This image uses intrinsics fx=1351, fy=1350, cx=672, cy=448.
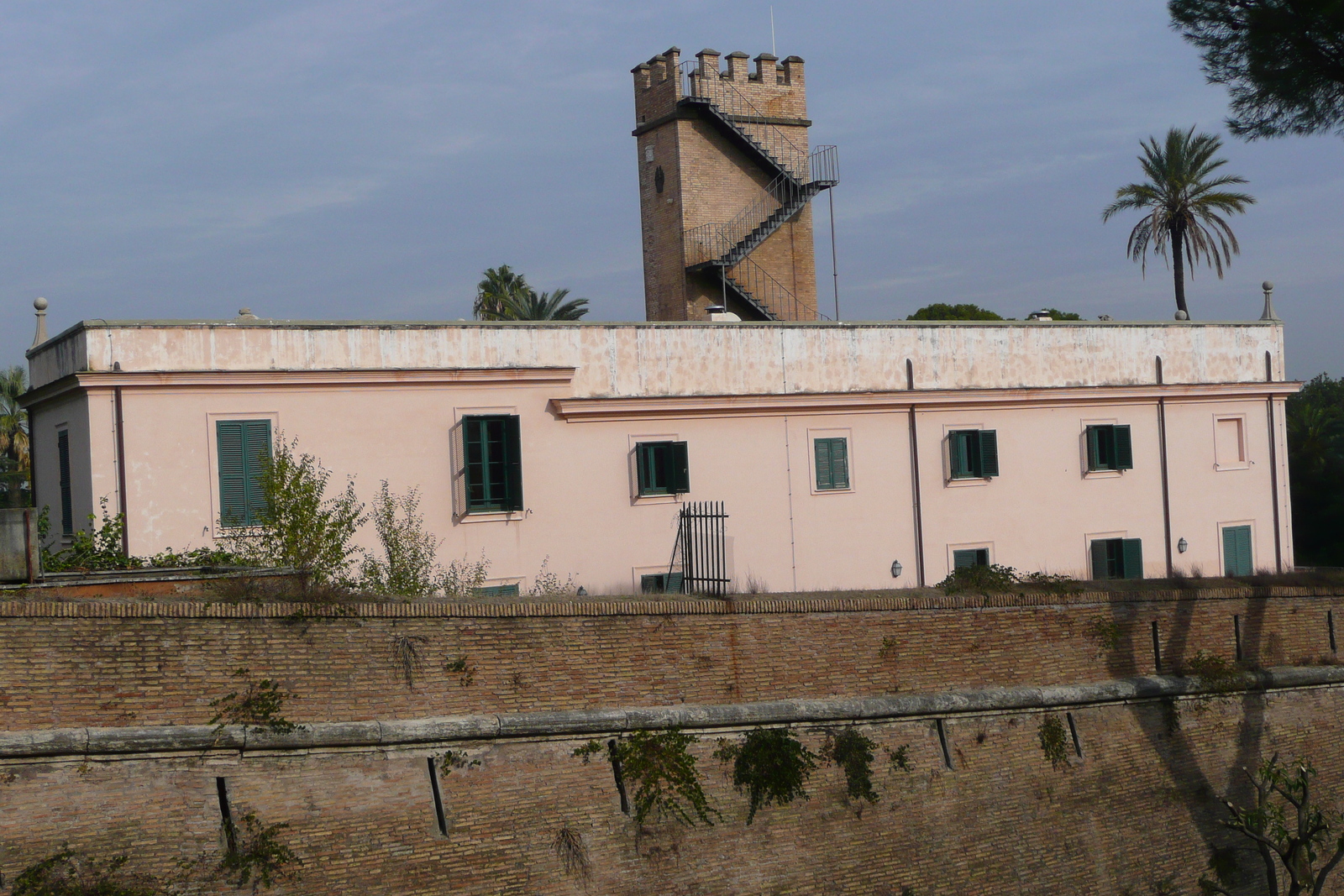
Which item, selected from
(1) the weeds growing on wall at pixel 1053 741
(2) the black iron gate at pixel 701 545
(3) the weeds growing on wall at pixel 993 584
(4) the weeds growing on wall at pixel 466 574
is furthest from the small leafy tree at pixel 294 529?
(1) the weeds growing on wall at pixel 1053 741

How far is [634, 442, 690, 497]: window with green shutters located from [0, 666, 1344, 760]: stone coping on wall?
604 centimetres

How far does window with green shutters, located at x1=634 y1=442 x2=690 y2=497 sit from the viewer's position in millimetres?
19094

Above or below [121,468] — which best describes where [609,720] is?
below

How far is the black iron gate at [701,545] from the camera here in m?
17.9

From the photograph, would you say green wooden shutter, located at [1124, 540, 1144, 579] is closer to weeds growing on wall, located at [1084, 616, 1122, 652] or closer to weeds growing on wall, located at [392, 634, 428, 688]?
weeds growing on wall, located at [1084, 616, 1122, 652]

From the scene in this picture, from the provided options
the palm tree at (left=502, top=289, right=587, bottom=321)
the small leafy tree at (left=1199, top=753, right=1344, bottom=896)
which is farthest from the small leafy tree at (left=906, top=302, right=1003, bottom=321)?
the small leafy tree at (left=1199, top=753, right=1344, bottom=896)

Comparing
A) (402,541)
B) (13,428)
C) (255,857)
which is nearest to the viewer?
(255,857)

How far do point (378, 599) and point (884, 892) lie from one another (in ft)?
19.1

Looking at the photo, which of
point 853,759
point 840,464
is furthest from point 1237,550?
point 853,759

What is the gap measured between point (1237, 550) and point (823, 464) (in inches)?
333

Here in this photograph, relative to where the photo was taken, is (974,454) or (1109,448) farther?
(1109,448)

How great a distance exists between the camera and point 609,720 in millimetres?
12367

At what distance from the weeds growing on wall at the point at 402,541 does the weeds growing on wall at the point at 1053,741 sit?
24.3 feet

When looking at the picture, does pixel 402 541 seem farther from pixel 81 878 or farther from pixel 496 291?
pixel 496 291
